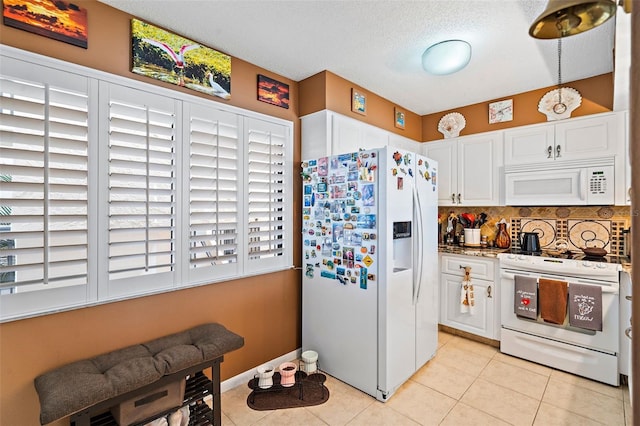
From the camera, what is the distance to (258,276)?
2598 millimetres

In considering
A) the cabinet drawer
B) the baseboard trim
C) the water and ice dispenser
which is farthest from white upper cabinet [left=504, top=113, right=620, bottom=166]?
the baseboard trim

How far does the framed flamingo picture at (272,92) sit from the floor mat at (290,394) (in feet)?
7.59

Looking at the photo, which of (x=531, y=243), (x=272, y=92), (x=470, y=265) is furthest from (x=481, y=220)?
(x=272, y=92)

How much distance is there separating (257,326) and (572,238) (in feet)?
10.5

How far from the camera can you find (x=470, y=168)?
11.7 ft

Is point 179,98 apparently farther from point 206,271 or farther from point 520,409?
point 520,409

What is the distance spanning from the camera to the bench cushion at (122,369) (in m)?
1.39

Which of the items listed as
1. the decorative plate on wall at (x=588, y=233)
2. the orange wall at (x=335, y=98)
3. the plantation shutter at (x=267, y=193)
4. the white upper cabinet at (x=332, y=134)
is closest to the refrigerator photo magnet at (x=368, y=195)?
the white upper cabinet at (x=332, y=134)

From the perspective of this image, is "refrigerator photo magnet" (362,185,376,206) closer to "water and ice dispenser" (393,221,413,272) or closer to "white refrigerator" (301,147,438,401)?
"white refrigerator" (301,147,438,401)

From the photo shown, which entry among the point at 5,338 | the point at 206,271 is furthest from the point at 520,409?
the point at 5,338

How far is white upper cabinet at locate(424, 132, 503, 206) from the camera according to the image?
3.40 metres

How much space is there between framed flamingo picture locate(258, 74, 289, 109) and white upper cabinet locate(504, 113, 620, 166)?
237 centimetres

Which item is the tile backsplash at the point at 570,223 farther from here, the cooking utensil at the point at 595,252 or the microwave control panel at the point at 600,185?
the microwave control panel at the point at 600,185

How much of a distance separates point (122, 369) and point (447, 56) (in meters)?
2.84
